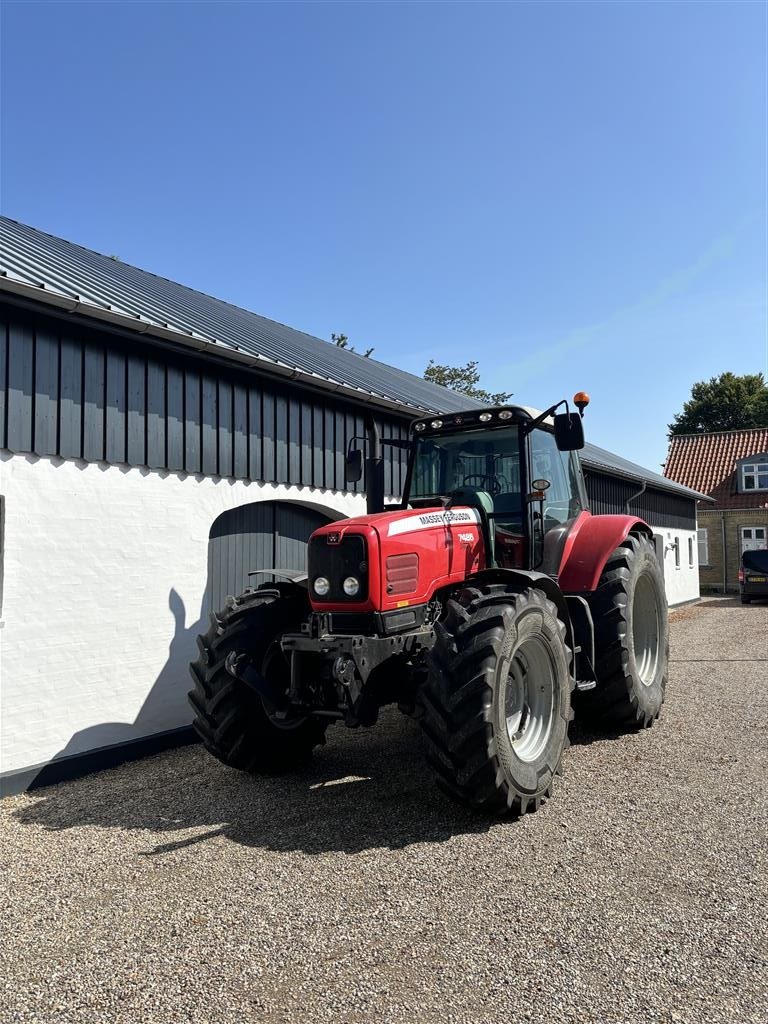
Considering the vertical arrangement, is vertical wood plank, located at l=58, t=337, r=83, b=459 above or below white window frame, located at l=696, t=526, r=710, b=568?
above

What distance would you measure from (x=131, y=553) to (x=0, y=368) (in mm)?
1847

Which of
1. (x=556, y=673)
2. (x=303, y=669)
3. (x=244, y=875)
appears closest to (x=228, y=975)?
(x=244, y=875)

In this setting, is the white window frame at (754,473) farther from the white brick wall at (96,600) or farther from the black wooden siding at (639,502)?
the white brick wall at (96,600)

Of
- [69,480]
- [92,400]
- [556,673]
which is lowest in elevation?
[556,673]

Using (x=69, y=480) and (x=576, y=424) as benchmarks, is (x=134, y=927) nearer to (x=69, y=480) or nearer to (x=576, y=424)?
(x=69, y=480)

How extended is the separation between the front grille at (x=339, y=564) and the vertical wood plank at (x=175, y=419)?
245cm

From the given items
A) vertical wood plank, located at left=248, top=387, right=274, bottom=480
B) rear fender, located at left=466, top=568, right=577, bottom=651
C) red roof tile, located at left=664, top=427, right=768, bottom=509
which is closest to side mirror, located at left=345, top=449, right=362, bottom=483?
rear fender, located at left=466, top=568, right=577, bottom=651

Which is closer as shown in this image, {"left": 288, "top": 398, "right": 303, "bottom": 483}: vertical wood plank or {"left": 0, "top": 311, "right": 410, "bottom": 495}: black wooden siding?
{"left": 0, "top": 311, "right": 410, "bottom": 495}: black wooden siding

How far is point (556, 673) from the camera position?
4.98m

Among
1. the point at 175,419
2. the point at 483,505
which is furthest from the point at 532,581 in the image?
the point at 175,419

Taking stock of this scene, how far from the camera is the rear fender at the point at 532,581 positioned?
498 cm

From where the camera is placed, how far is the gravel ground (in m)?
2.80

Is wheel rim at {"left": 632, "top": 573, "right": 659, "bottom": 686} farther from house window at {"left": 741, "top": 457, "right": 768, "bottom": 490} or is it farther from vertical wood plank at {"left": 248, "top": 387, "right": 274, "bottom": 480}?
house window at {"left": 741, "top": 457, "right": 768, "bottom": 490}

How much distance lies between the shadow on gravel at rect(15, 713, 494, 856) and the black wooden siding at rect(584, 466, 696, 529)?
10349 millimetres
